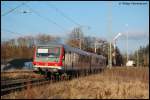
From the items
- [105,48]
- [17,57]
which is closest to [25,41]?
[17,57]

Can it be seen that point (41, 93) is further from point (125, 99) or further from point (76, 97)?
point (125, 99)

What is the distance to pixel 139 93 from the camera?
15125mm

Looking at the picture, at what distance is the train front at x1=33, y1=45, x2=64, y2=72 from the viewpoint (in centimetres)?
2706

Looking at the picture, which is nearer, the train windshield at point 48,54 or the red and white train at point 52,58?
the red and white train at point 52,58

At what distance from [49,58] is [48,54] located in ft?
1.28

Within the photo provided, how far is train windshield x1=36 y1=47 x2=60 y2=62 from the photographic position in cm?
2747

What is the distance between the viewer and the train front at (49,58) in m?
27.1

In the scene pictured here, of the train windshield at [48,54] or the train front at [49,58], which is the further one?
the train windshield at [48,54]

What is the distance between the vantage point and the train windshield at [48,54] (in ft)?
90.1

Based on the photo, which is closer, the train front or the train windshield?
the train front

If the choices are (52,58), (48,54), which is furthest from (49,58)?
(48,54)

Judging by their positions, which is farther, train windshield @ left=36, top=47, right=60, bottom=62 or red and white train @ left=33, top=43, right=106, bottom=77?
train windshield @ left=36, top=47, right=60, bottom=62

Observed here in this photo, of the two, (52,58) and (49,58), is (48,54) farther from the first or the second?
(52,58)

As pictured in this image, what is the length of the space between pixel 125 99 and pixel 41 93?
10.2 ft
